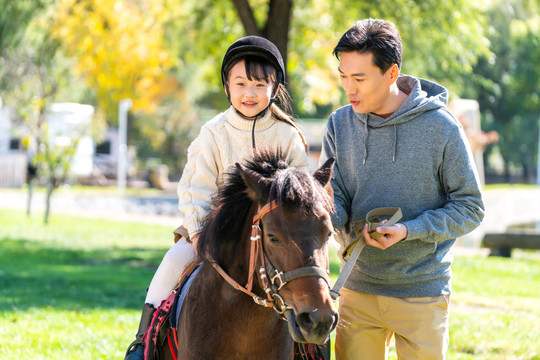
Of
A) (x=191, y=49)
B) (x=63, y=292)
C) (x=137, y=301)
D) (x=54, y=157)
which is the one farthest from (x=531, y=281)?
(x=54, y=157)

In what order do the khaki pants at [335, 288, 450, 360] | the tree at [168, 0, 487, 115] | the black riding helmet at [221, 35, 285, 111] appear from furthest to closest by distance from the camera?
1. the tree at [168, 0, 487, 115]
2. the black riding helmet at [221, 35, 285, 111]
3. the khaki pants at [335, 288, 450, 360]

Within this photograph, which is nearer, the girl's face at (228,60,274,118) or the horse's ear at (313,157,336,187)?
the horse's ear at (313,157,336,187)

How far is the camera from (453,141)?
10.8 ft

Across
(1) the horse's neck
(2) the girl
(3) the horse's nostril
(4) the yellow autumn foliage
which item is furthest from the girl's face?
(4) the yellow autumn foliage

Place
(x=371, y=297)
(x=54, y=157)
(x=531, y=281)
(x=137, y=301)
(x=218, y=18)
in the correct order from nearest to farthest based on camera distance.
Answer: (x=371, y=297) < (x=137, y=301) < (x=531, y=281) < (x=218, y=18) < (x=54, y=157)

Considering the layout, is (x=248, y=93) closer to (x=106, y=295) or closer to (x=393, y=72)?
(x=393, y=72)

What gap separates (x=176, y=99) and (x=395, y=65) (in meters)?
34.9

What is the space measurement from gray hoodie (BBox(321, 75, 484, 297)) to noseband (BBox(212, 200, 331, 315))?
0.62 meters

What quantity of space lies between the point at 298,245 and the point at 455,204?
3.37ft

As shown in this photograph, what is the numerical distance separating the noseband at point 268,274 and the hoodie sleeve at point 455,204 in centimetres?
77

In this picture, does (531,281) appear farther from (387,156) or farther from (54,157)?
(54,157)

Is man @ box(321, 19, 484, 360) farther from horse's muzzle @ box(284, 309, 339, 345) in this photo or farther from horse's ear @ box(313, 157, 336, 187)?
horse's muzzle @ box(284, 309, 339, 345)

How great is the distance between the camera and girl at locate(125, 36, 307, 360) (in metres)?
3.52

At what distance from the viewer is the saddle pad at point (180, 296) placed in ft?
11.0
